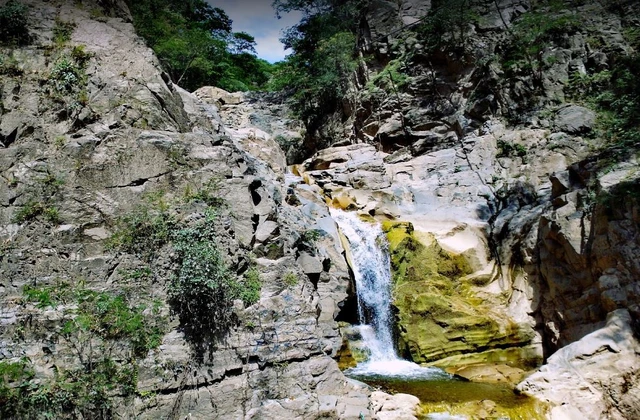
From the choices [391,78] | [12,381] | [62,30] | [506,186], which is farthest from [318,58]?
[12,381]

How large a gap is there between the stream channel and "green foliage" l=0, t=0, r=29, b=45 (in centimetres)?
1073

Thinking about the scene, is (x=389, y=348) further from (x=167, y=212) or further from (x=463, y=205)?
(x=167, y=212)

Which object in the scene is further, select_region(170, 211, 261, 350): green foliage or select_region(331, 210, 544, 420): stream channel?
select_region(331, 210, 544, 420): stream channel

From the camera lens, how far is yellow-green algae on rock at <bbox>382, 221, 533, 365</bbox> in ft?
41.6

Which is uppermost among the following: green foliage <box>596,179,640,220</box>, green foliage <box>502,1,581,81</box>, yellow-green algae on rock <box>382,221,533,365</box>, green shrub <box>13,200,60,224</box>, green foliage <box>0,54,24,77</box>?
green foliage <box>502,1,581,81</box>

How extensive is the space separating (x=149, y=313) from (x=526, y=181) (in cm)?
1437

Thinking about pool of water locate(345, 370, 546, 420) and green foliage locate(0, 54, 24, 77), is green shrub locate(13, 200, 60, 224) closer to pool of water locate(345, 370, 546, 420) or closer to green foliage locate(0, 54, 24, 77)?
green foliage locate(0, 54, 24, 77)

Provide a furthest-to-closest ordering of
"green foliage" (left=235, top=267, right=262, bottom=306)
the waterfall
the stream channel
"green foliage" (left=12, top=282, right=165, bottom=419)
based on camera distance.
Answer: the waterfall < the stream channel < "green foliage" (left=235, top=267, right=262, bottom=306) < "green foliage" (left=12, top=282, right=165, bottom=419)

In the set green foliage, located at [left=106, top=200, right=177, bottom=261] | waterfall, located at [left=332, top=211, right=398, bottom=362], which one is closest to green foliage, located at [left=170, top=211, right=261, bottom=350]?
green foliage, located at [left=106, top=200, right=177, bottom=261]

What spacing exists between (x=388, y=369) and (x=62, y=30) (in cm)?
1156

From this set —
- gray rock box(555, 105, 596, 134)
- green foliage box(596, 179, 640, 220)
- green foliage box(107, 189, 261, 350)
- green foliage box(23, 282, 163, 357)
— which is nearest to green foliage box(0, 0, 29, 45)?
green foliage box(107, 189, 261, 350)

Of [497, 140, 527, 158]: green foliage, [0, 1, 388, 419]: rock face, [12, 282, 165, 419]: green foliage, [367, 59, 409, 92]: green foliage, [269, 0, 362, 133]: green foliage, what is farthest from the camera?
[269, 0, 362, 133]: green foliage

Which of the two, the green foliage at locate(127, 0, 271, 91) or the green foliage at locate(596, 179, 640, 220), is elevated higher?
the green foliage at locate(127, 0, 271, 91)

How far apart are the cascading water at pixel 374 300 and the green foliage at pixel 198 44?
13.6 m
